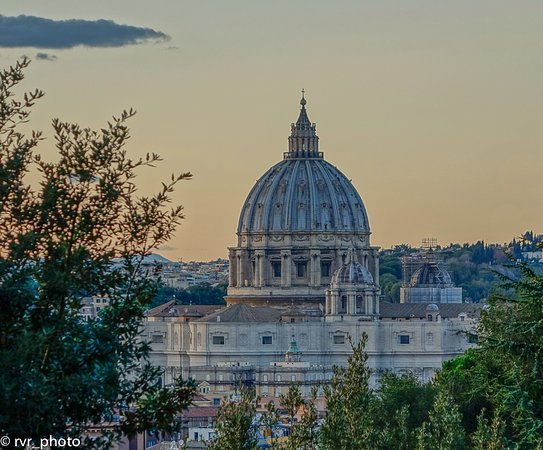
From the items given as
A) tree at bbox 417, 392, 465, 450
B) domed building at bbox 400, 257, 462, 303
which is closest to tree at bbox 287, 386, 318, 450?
tree at bbox 417, 392, 465, 450

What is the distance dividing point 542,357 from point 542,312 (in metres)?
0.61

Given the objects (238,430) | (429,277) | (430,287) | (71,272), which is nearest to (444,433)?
(238,430)

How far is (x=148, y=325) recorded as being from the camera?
484 feet

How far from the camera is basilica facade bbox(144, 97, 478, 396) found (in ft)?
474

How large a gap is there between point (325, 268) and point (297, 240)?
8.72 feet

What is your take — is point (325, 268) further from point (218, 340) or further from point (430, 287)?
point (218, 340)

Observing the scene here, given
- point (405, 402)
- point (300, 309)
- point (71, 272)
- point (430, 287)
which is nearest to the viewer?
point (71, 272)

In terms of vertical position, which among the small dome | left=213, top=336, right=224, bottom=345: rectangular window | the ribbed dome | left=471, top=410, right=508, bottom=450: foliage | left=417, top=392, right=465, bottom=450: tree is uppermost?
the ribbed dome

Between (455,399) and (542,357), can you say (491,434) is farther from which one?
(455,399)

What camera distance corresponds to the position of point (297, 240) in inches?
6368

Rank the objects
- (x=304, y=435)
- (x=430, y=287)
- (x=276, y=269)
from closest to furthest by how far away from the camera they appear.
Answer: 1. (x=304, y=435)
2. (x=276, y=269)
3. (x=430, y=287)

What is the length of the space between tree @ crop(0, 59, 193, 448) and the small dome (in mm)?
124570

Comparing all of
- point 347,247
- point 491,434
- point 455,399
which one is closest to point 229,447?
point 491,434

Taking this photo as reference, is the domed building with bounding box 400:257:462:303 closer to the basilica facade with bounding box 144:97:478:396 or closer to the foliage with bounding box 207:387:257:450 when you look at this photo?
the basilica facade with bounding box 144:97:478:396
